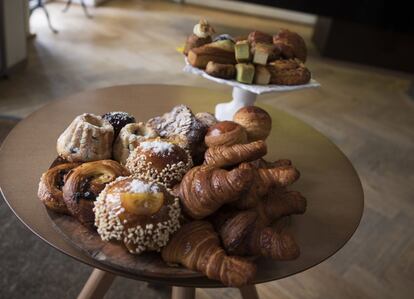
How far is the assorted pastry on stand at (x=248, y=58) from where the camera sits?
0.96 m

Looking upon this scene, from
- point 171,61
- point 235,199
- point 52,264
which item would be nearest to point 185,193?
point 235,199

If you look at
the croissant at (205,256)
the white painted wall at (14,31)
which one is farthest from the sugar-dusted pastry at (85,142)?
the white painted wall at (14,31)

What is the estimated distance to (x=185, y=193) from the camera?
2.05ft

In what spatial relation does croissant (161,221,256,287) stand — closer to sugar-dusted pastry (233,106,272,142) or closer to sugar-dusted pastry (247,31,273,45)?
sugar-dusted pastry (233,106,272,142)

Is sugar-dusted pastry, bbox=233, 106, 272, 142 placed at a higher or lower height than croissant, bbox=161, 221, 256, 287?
higher

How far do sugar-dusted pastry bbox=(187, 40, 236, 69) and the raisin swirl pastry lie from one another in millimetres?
415

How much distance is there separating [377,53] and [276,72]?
249 centimetres

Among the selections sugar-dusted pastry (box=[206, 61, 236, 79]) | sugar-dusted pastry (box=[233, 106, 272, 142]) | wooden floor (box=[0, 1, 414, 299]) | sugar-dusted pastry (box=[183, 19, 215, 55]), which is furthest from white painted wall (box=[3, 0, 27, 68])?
sugar-dusted pastry (box=[233, 106, 272, 142])

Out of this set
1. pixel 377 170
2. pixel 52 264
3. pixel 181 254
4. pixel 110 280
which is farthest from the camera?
pixel 377 170

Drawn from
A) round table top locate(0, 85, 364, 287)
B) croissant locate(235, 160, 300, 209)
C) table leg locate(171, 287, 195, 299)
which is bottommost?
table leg locate(171, 287, 195, 299)

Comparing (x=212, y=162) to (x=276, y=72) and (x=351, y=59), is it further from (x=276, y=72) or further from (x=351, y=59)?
(x=351, y=59)

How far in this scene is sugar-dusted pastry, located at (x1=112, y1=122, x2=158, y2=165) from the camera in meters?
0.77

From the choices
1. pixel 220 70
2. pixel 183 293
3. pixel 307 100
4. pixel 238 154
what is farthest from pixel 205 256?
pixel 307 100

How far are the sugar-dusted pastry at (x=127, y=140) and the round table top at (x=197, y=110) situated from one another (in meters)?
0.14
